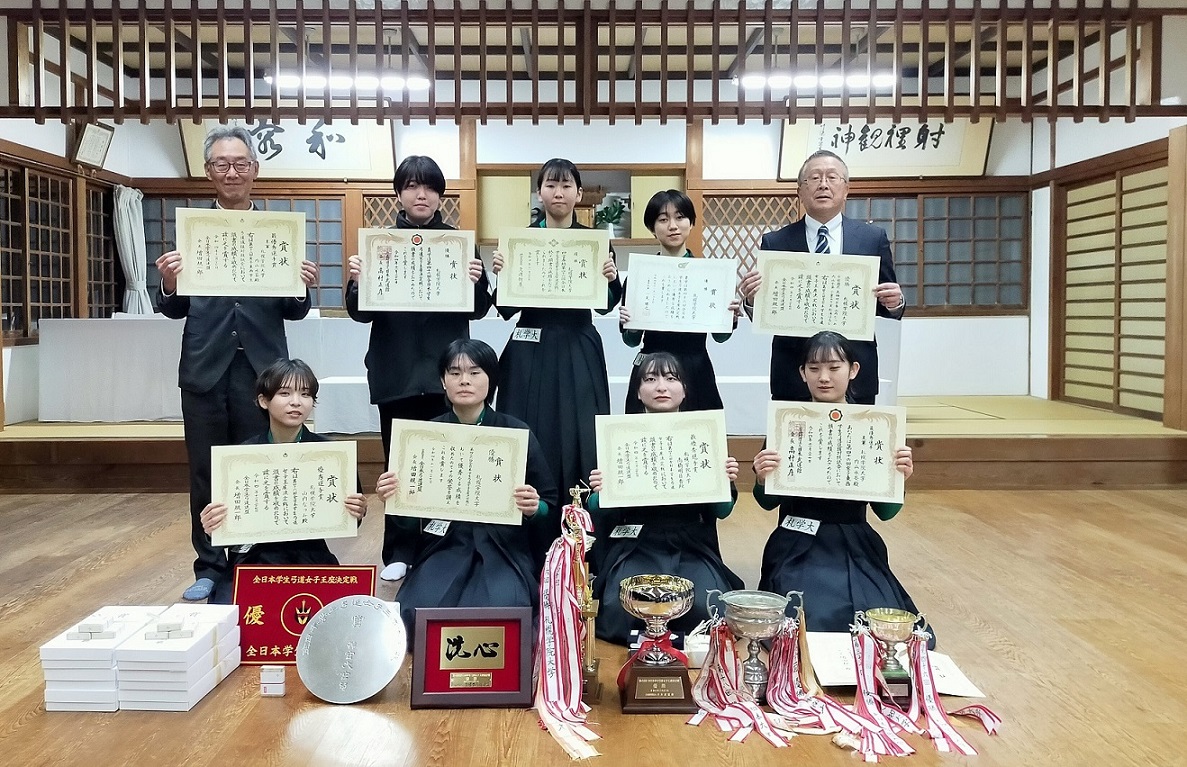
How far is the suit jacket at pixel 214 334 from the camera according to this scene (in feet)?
9.22

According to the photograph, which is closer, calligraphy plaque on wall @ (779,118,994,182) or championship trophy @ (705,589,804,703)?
championship trophy @ (705,589,804,703)

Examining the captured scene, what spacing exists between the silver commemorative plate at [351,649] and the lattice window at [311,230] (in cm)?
571

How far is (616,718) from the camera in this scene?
2074 mm

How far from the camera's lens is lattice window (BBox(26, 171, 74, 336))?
20.1ft

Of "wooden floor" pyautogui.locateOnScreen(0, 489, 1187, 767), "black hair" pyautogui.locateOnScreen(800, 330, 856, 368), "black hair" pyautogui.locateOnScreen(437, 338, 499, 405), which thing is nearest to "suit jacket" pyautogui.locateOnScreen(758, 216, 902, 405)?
"black hair" pyautogui.locateOnScreen(800, 330, 856, 368)

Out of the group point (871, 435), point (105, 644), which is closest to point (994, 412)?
point (871, 435)

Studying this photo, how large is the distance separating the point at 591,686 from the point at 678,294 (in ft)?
4.07

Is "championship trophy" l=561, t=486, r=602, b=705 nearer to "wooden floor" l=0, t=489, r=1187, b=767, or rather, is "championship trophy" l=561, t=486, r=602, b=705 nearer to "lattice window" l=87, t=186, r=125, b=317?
"wooden floor" l=0, t=489, r=1187, b=767

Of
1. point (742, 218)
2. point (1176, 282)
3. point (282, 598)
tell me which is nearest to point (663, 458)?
point (282, 598)

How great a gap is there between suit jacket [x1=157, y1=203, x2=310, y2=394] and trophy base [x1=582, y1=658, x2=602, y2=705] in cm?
142

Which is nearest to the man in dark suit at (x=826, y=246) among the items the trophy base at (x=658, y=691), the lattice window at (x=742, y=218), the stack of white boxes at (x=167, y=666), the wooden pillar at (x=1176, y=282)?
the trophy base at (x=658, y=691)

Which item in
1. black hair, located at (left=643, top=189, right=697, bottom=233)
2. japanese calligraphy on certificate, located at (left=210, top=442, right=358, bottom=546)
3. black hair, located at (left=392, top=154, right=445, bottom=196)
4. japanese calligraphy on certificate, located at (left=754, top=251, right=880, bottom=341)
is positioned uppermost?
black hair, located at (left=392, top=154, right=445, bottom=196)

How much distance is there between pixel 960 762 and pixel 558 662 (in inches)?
34.1

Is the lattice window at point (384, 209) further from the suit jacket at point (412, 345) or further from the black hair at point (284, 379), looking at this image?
the black hair at point (284, 379)
